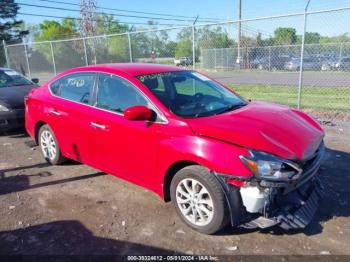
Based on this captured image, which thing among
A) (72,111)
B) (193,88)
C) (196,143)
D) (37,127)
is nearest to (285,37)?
(193,88)

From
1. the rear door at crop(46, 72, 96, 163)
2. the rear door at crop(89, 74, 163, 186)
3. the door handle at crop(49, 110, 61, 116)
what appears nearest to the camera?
the rear door at crop(89, 74, 163, 186)

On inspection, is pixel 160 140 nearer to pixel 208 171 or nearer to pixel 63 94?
pixel 208 171

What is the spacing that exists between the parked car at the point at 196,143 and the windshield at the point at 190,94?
2 cm

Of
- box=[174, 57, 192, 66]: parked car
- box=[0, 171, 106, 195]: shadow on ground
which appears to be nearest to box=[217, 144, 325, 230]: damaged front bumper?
box=[0, 171, 106, 195]: shadow on ground

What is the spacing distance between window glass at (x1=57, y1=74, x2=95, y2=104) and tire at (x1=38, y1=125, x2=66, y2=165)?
662 mm

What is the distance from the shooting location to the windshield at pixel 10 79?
8.78m

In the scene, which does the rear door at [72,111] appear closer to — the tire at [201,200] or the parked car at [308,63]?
the tire at [201,200]

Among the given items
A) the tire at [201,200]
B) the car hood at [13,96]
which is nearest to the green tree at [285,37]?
the car hood at [13,96]

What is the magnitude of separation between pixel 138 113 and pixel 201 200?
1128 millimetres

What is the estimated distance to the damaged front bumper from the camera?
318 centimetres

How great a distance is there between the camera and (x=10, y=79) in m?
9.01

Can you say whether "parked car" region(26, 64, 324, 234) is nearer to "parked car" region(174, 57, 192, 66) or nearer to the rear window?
the rear window

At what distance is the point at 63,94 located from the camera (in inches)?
205

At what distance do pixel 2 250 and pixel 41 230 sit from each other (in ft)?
1.45
